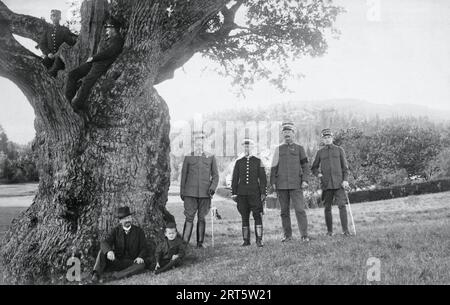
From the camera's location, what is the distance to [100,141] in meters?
7.71

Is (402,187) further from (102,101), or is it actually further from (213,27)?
(102,101)

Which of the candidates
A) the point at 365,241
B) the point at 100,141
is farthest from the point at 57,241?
the point at 365,241

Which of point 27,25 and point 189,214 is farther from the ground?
point 27,25

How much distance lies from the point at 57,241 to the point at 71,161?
4.78 ft

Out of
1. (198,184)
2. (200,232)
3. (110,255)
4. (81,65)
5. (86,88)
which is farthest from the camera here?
(200,232)

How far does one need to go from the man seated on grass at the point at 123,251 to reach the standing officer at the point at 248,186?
2.38 m

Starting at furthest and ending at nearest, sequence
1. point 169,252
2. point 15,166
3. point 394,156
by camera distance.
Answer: point 394,156 < point 15,166 < point 169,252

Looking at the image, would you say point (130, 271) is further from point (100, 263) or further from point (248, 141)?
point (248, 141)

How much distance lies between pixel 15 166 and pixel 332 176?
22.7 metres

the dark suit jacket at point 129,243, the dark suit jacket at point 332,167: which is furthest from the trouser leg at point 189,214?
the dark suit jacket at point 332,167

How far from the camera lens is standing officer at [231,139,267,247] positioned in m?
8.71

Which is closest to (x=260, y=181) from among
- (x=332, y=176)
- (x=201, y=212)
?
(x=201, y=212)

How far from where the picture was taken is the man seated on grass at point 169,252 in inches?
278

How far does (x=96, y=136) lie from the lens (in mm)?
7738
